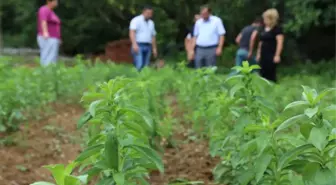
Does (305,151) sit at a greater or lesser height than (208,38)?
greater

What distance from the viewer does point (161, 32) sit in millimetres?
24953

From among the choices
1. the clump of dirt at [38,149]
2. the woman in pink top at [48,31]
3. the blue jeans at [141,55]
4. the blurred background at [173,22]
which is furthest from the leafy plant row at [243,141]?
the blurred background at [173,22]

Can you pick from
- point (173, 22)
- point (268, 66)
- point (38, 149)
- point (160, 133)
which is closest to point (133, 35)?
point (268, 66)

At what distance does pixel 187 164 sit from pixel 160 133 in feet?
1.04

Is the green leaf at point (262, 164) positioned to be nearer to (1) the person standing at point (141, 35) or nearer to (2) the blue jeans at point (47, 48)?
(1) the person standing at point (141, 35)

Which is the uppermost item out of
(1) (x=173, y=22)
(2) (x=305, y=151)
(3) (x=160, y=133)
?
(2) (x=305, y=151)

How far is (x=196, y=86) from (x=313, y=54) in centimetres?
1583

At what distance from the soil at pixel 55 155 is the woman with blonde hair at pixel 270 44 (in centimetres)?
409

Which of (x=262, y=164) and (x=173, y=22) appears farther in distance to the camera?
(x=173, y=22)

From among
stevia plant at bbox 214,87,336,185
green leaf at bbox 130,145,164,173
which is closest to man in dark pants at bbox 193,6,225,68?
stevia plant at bbox 214,87,336,185

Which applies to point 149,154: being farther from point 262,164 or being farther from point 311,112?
point 311,112

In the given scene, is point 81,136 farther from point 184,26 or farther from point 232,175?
point 184,26

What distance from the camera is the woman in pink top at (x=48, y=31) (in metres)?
10.9

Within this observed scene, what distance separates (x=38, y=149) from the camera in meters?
5.39
